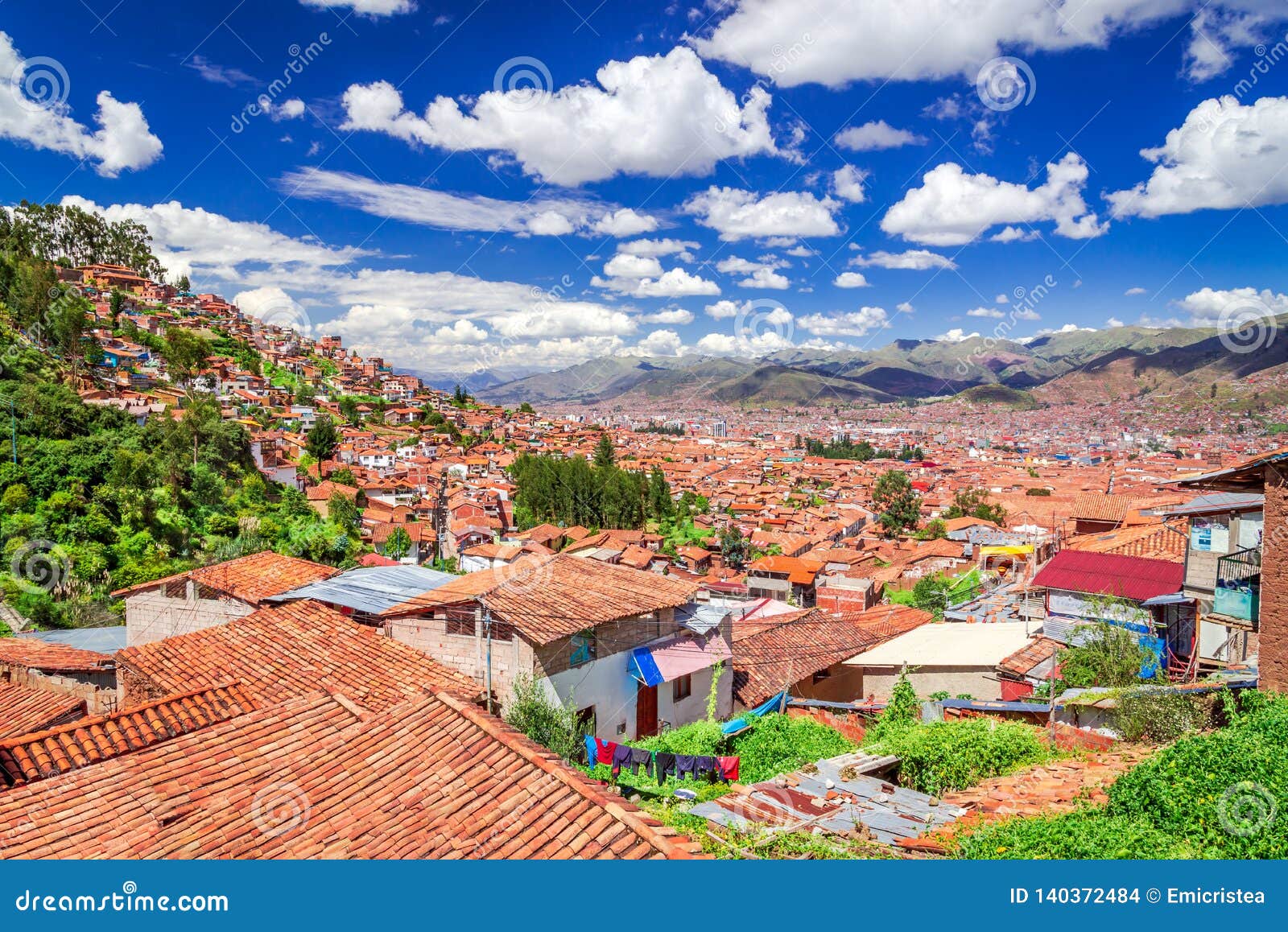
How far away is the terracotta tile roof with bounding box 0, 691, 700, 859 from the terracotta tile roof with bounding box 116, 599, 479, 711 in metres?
1.70

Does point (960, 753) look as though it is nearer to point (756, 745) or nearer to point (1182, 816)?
point (756, 745)

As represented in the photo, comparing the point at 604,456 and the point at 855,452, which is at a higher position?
the point at 855,452

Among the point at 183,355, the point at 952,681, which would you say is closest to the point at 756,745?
the point at 952,681

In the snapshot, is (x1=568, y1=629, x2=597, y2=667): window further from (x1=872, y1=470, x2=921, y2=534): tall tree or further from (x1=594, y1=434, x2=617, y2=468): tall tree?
(x1=872, y1=470, x2=921, y2=534): tall tree

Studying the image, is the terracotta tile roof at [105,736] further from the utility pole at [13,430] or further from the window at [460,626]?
the utility pole at [13,430]

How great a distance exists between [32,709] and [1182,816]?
11298 mm

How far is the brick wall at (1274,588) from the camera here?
262 inches

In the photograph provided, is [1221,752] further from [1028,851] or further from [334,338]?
[334,338]

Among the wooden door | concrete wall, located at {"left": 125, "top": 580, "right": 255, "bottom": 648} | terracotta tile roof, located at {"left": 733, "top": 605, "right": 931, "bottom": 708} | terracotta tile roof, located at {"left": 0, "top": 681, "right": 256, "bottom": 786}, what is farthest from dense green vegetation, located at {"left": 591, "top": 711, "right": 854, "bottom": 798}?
concrete wall, located at {"left": 125, "top": 580, "right": 255, "bottom": 648}

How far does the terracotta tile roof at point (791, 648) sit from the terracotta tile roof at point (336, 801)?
6.72 m

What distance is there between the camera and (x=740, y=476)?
7712cm

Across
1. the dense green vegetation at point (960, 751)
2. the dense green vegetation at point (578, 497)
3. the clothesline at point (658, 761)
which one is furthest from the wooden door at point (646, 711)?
the dense green vegetation at point (578, 497)

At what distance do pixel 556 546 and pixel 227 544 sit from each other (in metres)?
17.5

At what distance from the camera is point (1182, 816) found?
4.62 meters
